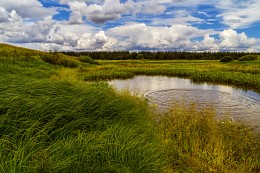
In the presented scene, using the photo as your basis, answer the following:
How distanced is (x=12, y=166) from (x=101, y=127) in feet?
8.00

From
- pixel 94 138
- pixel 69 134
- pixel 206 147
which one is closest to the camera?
pixel 94 138

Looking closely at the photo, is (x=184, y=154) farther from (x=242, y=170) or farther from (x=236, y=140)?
(x=236, y=140)

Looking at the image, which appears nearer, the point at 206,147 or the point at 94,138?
the point at 94,138

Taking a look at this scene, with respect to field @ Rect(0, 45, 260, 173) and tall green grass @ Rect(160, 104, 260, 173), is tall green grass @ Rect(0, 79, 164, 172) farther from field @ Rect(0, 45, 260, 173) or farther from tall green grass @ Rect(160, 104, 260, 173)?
tall green grass @ Rect(160, 104, 260, 173)

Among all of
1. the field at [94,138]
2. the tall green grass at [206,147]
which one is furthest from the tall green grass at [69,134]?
the tall green grass at [206,147]

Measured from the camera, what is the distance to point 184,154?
6668 mm

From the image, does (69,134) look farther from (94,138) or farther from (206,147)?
(206,147)

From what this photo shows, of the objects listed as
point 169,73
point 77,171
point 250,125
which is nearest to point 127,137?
point 77,171

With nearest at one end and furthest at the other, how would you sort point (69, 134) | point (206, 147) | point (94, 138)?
point (94, 138), point (69, 134), point (206, 147)

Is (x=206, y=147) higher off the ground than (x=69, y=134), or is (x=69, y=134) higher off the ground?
(x=69, y=134)

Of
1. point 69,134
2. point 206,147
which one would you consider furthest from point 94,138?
point 206,147

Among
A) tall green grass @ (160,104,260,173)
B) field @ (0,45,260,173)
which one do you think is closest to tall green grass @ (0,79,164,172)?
field @ (0,45,260,173)

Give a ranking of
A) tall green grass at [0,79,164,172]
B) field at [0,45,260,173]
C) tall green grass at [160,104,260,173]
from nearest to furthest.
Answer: tall green grass at [0,79,164,172]
field at [0,45,260,173]
tall green grass at [160,104,260,173]

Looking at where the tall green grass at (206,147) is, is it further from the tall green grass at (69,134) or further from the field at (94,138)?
the tall green grass at (69,134)
